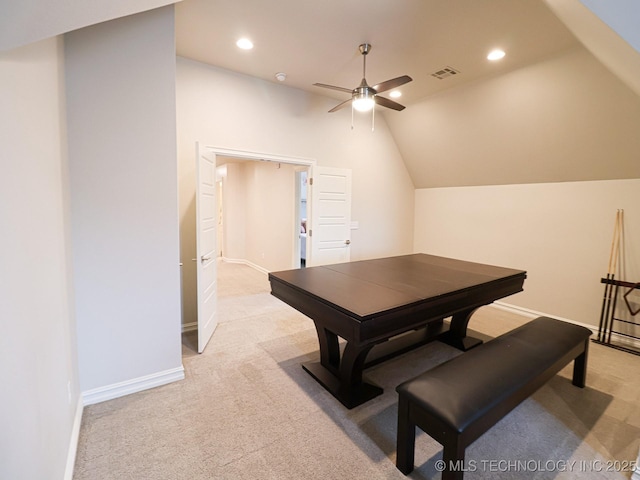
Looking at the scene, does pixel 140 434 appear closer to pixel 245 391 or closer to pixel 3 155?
pixel 245 391

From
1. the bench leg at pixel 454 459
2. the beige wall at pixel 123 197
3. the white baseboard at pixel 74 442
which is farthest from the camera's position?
the beige wall at pixel 123 197

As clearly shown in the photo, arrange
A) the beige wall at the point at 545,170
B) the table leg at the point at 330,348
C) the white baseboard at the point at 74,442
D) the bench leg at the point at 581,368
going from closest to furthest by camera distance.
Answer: the white baseboard at the point at 74,442 → the bench leg at the point at 581,368 → the table leg at the point at 330,348 → the beige wall at the point at 545,170

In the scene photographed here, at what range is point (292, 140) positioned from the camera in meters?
4.16

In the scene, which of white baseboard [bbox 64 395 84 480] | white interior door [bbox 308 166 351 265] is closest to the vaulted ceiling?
white interior door [bbox 308 166 351 265]

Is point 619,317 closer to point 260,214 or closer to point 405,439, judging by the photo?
point 405,439

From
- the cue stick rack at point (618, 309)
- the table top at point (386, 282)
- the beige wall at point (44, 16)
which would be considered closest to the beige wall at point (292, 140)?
the table top at point (386, 282)

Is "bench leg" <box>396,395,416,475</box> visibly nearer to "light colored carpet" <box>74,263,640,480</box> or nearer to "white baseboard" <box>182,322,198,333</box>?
"light colored carpet" <box>74,263,640,480</box>

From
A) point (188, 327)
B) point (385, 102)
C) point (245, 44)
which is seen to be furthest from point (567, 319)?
point (245, 44)

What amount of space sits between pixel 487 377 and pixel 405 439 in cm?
56

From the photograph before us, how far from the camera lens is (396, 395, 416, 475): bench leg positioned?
5.20 feet

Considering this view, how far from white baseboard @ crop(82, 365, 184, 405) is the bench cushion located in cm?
186

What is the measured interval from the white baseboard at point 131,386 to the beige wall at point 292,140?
1.13 metres

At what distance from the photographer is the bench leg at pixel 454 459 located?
134cm

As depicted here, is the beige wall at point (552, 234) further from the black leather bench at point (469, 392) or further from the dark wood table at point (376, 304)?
the black leather bench at point (469, 392)
